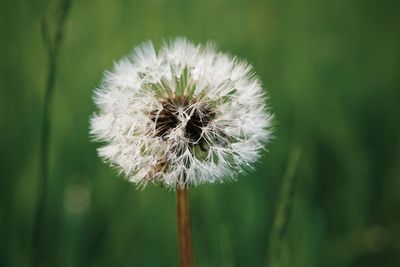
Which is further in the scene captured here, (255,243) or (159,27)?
(159,27)

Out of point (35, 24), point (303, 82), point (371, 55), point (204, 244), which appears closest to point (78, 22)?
point (35, 24)

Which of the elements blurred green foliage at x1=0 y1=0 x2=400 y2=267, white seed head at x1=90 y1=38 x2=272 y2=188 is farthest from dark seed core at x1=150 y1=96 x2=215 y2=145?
blurred green foliage at x1=0 y1=0 x2=400 y2=267

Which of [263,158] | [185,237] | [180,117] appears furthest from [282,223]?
[263,158]

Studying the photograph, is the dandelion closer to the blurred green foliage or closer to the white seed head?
the white seed head

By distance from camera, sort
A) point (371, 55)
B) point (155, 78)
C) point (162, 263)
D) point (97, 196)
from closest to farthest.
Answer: point (155, 78) < point (162, 263) < point (97, 196) < point (371, 55)

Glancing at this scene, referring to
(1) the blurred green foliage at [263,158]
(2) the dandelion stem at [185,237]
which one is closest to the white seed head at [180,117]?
(2) the dandelion stem at [185,237]

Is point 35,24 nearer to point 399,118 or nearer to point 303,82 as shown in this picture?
point 303,82

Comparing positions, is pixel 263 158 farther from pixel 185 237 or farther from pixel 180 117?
pixel 185 237

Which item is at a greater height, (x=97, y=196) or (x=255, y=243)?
(x=97, y=196)

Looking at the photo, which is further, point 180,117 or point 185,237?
point 180,117
